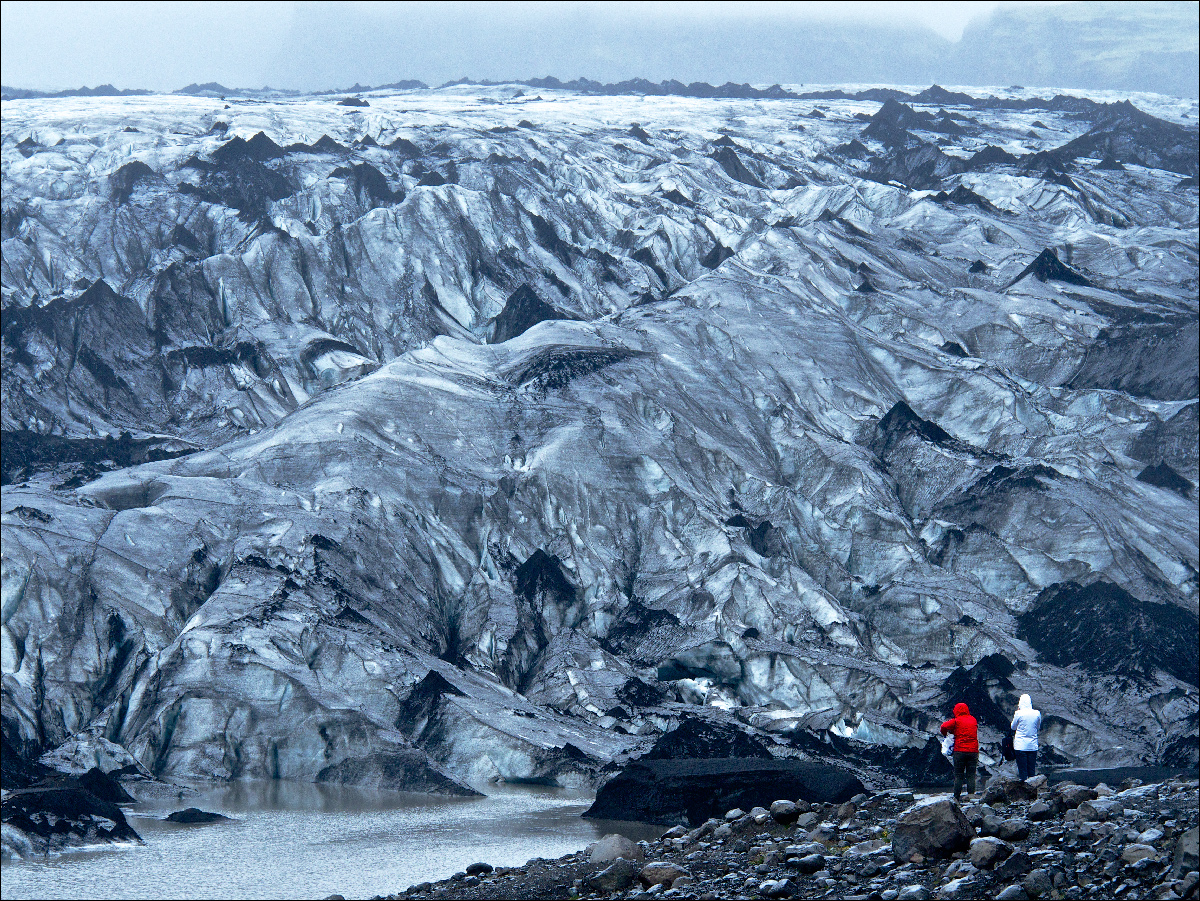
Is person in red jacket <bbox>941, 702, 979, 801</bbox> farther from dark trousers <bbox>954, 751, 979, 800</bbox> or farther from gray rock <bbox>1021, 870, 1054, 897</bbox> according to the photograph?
gray rock <bbox>1021, 870, 1054, 897</bbox>

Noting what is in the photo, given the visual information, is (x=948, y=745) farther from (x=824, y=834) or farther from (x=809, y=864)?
(x=809, y=864)

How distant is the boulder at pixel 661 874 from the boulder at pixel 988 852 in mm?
3062

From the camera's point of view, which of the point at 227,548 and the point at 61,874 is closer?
the point at 61,874

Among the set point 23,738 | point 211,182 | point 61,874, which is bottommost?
point 61,874

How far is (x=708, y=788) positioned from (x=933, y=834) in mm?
9278

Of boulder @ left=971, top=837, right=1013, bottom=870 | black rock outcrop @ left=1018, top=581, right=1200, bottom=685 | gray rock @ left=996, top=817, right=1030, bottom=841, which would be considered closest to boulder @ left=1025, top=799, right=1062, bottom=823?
gray rock @ left=996, top=817, right=1030, bottom=841

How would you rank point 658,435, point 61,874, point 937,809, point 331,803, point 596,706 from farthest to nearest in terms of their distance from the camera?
point 658,435 → point 596,706 → point 331,803 → point 61,874 → point 937,809

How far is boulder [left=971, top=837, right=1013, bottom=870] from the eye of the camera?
10047 millimetres

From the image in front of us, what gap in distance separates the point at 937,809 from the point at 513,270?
36347mm

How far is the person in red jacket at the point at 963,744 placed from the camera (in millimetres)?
13617

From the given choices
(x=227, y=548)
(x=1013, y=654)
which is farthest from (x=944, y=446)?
(x=227, y=548)

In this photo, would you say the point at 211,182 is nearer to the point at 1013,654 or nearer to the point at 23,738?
the point at 23,738

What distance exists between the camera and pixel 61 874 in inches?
653

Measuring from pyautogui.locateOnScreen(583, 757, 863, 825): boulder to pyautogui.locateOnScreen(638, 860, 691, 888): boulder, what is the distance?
6.80 metres
